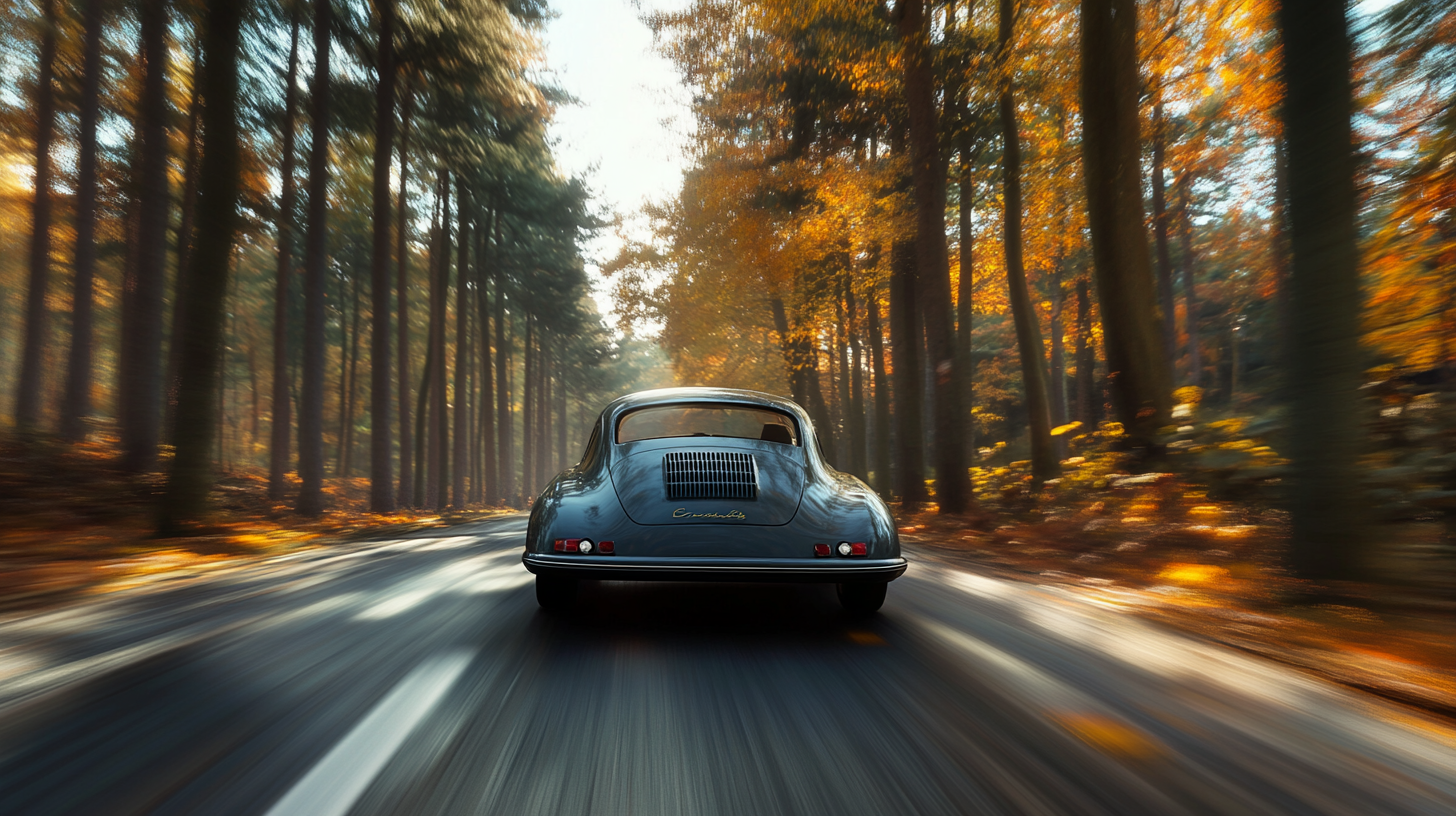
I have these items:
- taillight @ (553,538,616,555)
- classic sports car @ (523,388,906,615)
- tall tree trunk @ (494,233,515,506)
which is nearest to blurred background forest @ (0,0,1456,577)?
tall tree trunk @ (494,233,515,506)

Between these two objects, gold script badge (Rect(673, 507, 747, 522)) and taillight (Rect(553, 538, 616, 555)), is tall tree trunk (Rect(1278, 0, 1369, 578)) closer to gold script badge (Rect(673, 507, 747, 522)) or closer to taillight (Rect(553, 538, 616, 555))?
gold script badge (Rect(673, 507, 747, 522))

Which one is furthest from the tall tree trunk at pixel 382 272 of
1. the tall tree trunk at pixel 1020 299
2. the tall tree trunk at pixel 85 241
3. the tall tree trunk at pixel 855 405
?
the tall tree trunk at pixel 1020 299

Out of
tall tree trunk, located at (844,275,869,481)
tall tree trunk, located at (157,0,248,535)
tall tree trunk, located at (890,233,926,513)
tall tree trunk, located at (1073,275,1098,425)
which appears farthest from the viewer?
tall tree trunk, located at (1073,275,1098,425)

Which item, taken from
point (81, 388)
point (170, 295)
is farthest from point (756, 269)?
point (170, 295)

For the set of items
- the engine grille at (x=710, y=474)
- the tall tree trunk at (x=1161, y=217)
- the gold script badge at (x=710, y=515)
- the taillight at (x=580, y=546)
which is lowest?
the taillight at (x=580, y=546)

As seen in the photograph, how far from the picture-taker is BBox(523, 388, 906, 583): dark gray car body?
3947 millimetres

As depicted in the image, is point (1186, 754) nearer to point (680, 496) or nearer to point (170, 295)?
point (680, 496)

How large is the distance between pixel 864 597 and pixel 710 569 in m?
1.13

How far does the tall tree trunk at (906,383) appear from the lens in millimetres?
14789

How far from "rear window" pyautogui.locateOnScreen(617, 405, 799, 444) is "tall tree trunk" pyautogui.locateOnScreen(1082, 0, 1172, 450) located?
434 cm

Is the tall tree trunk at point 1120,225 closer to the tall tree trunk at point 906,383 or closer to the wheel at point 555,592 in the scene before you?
the tall tree trunk at point 906,383

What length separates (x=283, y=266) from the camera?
21.4 metres

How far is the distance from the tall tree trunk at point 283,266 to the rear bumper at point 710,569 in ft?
58.8

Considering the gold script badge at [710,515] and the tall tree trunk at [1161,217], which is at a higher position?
the tall tree trunk at [1161,217]
